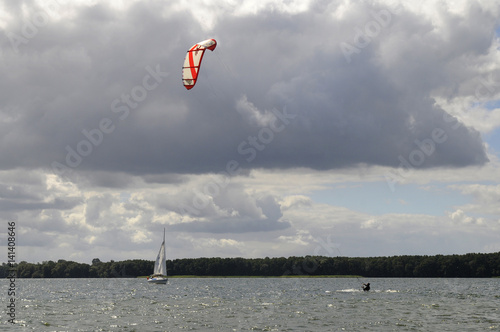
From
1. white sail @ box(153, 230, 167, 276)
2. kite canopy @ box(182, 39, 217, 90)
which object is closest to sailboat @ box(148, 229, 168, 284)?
white sail @ box(153, 230, 167, 276)

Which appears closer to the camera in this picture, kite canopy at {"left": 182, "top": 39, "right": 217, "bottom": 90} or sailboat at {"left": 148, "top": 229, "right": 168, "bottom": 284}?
kite canopy at {"left": 182, "top": 39, "right": 217, "bottom": 90}

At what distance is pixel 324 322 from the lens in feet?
191

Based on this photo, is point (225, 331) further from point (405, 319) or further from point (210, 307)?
point (210, 307)

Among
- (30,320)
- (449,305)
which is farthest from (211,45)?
(449,305)

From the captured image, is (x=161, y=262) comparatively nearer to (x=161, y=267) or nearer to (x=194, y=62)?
(x=161, y=267)

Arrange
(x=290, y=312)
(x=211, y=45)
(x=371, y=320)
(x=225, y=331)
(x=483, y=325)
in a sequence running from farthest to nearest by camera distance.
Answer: (x=290, y=312) → (x=211, y=45) → (x=371, y=320) → (x=483, y=325) → (x=225, y=331)

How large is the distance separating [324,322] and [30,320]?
29.6 m

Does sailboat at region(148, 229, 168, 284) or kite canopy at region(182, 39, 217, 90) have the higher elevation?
kite canopy at region(182, 39, 217, 90)

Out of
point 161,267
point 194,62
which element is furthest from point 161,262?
point 194,62

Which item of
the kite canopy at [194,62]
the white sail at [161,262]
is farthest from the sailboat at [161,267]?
the kite canopy at [194,62]

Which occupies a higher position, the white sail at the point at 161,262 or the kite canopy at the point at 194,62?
the kite canopy at the point at 194,62

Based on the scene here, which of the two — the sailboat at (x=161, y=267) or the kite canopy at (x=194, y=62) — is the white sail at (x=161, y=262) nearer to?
the sailboat at (x=161, y=267)

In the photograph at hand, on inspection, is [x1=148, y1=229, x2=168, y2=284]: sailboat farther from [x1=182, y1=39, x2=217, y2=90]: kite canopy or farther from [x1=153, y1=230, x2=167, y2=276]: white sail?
[x1=182, y1=39, x2=217, y2=90]: kite canopy

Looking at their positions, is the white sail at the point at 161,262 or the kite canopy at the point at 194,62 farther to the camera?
the white sail at the point at 161,262
